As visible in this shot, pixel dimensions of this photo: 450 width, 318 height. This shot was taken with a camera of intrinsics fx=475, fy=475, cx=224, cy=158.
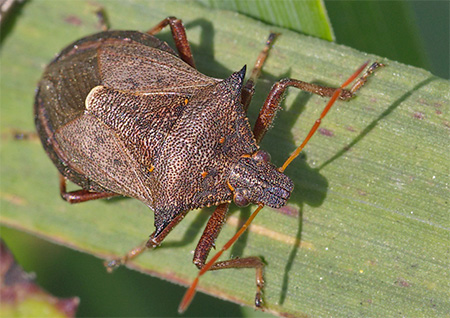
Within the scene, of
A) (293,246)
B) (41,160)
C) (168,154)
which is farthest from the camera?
(41,160)

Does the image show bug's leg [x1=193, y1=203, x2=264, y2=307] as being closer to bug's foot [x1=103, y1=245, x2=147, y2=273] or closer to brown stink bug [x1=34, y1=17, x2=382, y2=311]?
brown stink bug [x1=34, y1=17, x2=382, y2=311]

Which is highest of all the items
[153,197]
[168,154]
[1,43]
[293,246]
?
[1,43]

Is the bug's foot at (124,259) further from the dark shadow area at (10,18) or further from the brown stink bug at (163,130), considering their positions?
the dark shadow area at (10,18)

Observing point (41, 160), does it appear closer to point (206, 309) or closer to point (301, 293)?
point (206, 309)

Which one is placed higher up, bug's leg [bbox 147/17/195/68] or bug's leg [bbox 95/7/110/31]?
bug's leg [bbox 95/7/110/31]

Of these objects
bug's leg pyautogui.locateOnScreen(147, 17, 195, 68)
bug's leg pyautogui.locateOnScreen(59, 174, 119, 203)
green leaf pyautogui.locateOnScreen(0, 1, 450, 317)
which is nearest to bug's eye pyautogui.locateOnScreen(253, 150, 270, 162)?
green leaf pyautogui.locateOnScreen(0, 1, 450, 317)

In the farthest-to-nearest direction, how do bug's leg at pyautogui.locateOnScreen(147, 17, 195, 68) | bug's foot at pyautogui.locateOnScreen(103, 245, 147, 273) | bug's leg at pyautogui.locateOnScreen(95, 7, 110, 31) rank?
bug's leg at pyautogui.locateOnScreen(95, 7, 110, 31) → bug's foot at pyautogui.locateOnScreen(103, 245, 147, 273) → bug's leg at pyautogui.locateOnScreen(147, 17, 195, 68)

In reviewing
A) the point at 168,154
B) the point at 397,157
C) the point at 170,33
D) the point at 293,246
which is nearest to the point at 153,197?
the point at 168,154

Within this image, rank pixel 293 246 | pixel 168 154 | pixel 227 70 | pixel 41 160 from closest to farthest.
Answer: pixel 168 154, pixel 293 246, pixel 227 70, pixel 41 160
